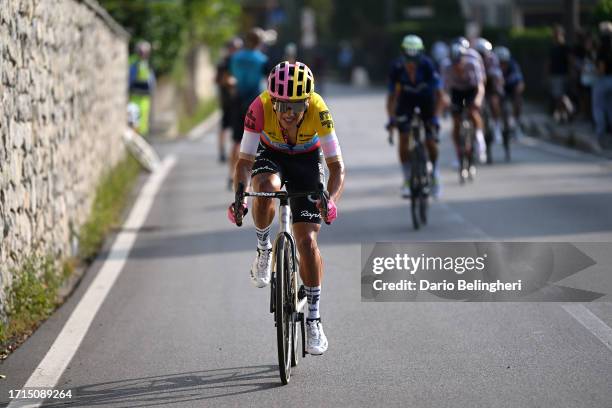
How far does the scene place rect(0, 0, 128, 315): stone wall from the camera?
355 inches

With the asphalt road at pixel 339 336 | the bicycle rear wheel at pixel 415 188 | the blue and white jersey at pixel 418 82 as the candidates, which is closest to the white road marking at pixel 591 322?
the asphalt road at pixel 339 336

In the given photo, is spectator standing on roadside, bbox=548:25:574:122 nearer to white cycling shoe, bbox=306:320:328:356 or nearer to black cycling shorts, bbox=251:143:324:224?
black cycling shorts, bbox=251:143:324:224

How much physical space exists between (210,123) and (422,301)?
2676 centimetres

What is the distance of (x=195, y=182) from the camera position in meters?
19.8

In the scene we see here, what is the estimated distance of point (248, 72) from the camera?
1742 centimetres

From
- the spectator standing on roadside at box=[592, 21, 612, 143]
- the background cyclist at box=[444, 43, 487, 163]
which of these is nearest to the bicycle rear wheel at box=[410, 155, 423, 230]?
the background cyclist at box=[444, 43, 487, 163]

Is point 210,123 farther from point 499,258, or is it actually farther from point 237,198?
point 237,198

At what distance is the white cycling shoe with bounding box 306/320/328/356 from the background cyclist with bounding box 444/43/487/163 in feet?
34.7

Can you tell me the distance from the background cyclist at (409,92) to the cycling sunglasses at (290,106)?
22.7 feet

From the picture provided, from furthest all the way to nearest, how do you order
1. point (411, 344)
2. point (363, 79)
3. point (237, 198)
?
point (363, 79) → point (411, 344) → point (237, 198)

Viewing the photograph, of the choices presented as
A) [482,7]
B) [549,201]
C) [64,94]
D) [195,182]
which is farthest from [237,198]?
[482,7]

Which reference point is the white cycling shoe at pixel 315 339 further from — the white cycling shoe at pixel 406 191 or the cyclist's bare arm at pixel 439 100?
the cyclist's bare arm at pixel 439 100

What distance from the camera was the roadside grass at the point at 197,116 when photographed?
33.4 metres

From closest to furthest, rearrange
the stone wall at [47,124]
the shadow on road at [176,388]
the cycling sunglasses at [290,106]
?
the shadow on road at [176,388] → the cycling sunglasses at [290,106] → the stone wall at [47,124]
